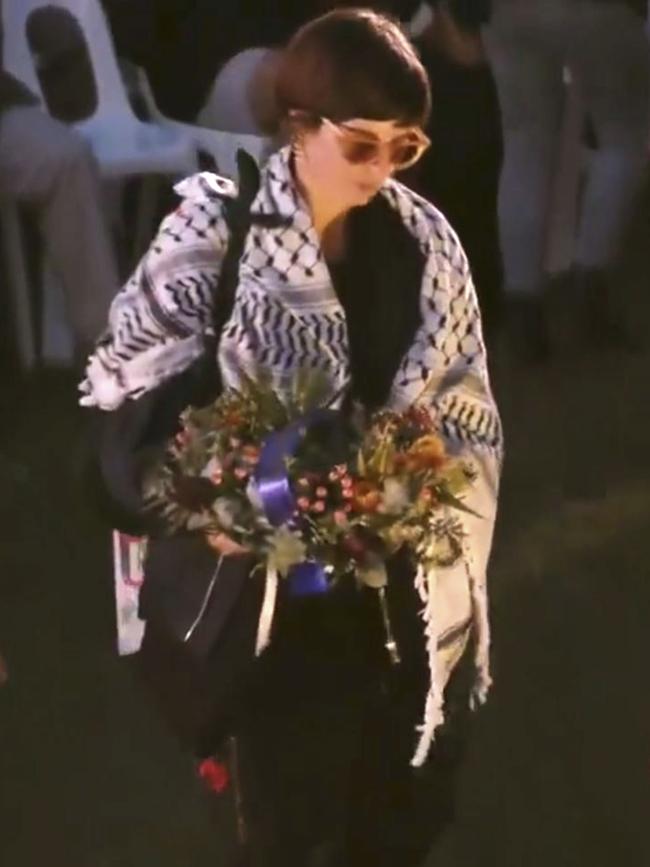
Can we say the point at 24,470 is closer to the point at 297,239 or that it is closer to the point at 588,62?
the point at 297,239

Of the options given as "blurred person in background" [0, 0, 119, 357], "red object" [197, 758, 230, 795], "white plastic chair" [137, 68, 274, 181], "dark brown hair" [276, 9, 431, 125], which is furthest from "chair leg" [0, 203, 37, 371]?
"red object" [197, 758, 230, 795]

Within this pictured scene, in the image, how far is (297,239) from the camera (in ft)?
3.42

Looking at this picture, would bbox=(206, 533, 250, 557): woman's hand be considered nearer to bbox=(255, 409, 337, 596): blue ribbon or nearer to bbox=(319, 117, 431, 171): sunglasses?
bbox=(255, 409, 337, 596): blue ribbon

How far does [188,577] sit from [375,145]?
0.39 m

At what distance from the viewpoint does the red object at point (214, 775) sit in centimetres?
121

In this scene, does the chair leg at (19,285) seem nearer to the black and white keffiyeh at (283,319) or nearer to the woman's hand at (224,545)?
the black and white keffiyeh at (283,319)

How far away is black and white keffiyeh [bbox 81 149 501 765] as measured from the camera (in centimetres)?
105

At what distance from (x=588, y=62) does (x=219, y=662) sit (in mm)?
598

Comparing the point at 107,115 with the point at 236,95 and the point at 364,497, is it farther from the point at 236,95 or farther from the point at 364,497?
the point at 364,497

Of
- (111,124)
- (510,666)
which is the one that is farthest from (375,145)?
(510,666)

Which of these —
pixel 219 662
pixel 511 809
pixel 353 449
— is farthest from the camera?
pixel 511 809

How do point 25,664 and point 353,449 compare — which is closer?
point 353,449

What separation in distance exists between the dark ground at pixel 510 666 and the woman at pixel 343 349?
55 millimetres

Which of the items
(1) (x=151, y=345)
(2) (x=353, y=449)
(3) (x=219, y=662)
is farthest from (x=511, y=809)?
(1) (x=151, y=345)
